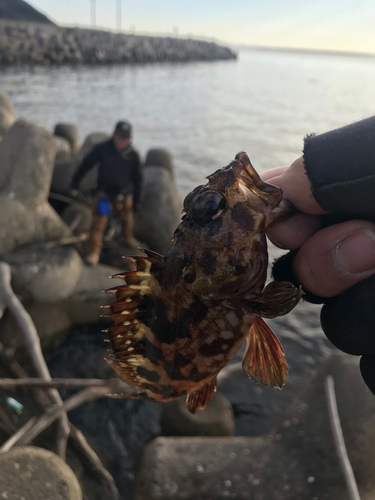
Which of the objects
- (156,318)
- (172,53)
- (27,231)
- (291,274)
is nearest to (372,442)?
(291,274)

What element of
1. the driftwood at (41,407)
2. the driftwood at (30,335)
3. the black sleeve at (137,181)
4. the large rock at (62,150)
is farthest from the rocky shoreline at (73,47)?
the driftwood at (41,407)

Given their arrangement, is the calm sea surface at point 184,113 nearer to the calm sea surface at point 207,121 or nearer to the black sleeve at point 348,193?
the calm sea surface at point 207,121

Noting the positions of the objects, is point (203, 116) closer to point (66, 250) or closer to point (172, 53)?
point (66, 250)

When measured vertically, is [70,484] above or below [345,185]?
below

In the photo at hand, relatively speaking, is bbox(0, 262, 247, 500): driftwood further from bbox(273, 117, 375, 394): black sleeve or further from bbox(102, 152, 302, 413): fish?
bbox(273, 117, 375, 394): black sleeve

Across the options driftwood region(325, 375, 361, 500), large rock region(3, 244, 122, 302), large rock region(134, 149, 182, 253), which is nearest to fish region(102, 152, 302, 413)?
driftwood region(325, 375, 361, 500)

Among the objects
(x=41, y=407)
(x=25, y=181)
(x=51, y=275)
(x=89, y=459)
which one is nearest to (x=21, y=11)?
(x=25, y=181)
